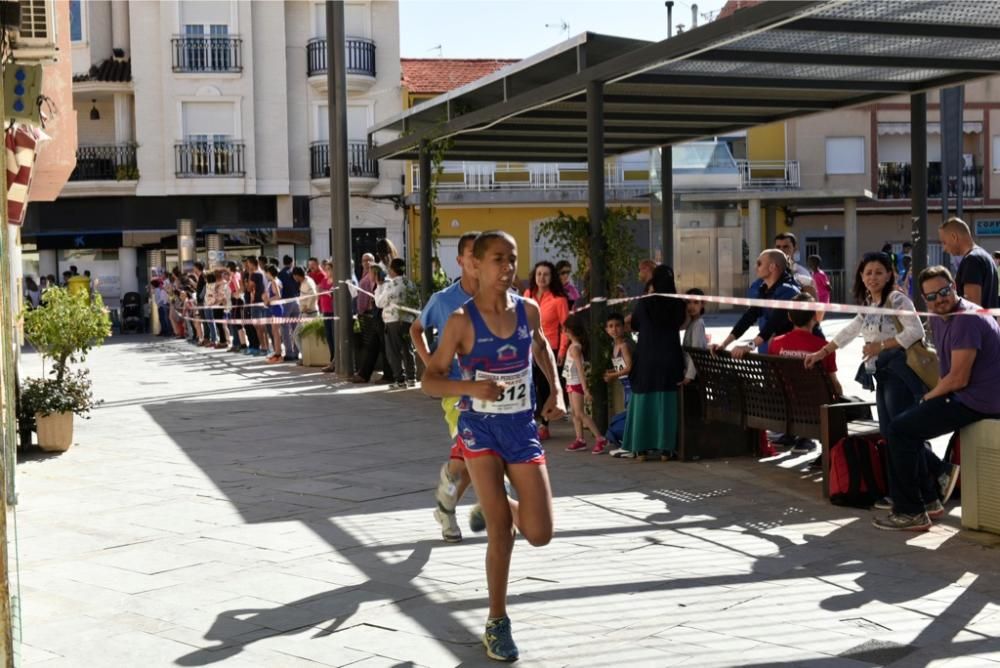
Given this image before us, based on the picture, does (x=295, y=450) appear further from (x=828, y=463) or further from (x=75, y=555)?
(x=828, y=463)

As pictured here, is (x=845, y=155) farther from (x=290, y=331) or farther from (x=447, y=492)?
(x=447, y=492)

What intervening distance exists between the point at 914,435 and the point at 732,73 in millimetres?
4901

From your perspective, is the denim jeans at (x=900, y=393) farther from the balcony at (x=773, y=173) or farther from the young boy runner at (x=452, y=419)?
the balcony at (x=773, y=173)

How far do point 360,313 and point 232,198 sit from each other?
24.0 meters

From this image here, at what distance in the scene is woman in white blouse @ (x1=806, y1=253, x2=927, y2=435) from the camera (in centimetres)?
848

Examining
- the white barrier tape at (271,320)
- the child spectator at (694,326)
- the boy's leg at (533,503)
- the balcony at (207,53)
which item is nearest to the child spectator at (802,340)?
the child spectator at (694,326)

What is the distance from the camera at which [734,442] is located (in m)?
10.9

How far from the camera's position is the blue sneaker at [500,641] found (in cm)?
549

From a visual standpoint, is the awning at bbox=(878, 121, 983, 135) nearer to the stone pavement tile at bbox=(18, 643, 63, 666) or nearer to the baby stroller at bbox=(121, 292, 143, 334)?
the baby stroller at bbox=(121, 292, 143, 334)

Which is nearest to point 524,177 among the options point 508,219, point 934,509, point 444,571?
point 508,219

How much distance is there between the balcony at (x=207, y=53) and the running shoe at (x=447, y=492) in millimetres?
36090

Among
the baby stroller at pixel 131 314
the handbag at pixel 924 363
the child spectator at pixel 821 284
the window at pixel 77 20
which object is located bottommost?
the baby stroller at pixel 131 314

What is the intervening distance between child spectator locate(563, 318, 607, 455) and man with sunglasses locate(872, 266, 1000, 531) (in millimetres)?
3697

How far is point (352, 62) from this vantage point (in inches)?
1673
